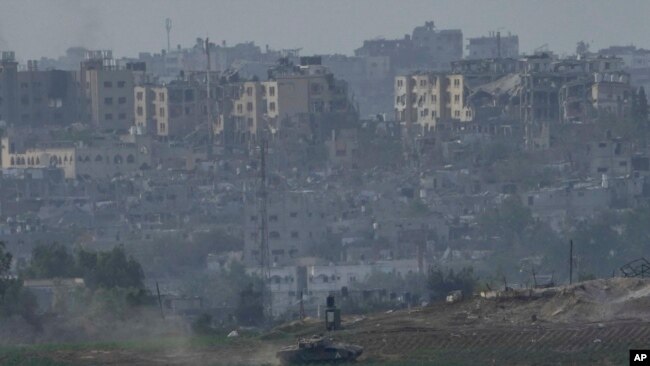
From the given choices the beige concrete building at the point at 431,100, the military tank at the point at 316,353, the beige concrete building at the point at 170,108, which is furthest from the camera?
the beige concrete building at the point at 431,100

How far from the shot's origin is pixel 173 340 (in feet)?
95.1

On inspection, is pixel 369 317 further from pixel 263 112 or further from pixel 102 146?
pixel 263 112

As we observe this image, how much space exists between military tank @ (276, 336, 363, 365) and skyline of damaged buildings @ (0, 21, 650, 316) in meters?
31.2

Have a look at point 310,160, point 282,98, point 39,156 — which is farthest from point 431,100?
point 39,156

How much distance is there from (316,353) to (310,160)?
58071mm

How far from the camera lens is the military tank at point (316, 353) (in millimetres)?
25578

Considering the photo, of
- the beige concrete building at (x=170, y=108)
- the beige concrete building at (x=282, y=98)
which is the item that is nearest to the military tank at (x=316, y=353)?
the beige concrete building at (x=282, y=98)

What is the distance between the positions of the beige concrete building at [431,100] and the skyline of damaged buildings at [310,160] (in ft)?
0.23

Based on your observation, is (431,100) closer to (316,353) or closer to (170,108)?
(170,108)

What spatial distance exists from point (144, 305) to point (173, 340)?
8.43 m

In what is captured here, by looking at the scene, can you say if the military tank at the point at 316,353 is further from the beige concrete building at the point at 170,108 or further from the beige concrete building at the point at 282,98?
the beige concrete building at the point at 170,108

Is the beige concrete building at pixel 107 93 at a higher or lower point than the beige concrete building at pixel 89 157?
higher

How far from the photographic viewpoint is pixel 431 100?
301ft

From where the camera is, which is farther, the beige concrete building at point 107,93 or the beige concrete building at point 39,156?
the beige concrete building at point 107,93
